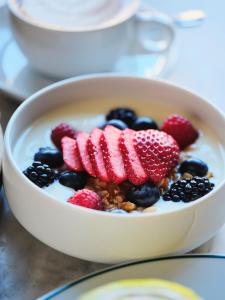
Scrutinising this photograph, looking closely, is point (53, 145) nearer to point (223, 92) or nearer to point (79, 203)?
point (79, 203)

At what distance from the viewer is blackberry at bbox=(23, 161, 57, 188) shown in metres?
0.81

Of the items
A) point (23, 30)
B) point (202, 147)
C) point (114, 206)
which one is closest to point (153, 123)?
point (202, 147)

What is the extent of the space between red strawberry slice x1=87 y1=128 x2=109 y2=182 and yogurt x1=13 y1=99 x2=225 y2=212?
45 mm

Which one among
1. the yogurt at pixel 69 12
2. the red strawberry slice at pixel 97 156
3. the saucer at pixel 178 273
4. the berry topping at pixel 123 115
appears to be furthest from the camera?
the yogurt at pixel 69 12

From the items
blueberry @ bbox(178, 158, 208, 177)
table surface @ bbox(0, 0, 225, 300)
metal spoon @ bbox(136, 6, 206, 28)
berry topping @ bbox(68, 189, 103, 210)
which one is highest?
metal spoon @ bbox(136, 6, 206, 28)

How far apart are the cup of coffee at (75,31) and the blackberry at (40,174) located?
295mm

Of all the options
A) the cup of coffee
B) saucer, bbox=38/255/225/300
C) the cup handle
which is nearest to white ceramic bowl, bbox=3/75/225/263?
saucer, bbox=38/255/225/300

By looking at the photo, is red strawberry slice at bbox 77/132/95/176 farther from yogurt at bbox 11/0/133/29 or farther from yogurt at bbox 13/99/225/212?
yogurt at bbox 11/0/133/29

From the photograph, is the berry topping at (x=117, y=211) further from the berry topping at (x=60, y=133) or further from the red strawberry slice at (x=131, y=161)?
the berry topping at (x=60, y=133)

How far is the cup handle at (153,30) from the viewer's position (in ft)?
3.74

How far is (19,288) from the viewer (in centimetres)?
79

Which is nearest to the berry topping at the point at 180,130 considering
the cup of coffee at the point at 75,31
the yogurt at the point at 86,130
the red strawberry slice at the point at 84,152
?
the yogurt at the point at 86,130

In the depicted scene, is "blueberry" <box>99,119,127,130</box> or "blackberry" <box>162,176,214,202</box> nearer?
"blackberry" <box>162,176,214,202</box>

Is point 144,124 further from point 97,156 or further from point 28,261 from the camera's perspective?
point 28,261
